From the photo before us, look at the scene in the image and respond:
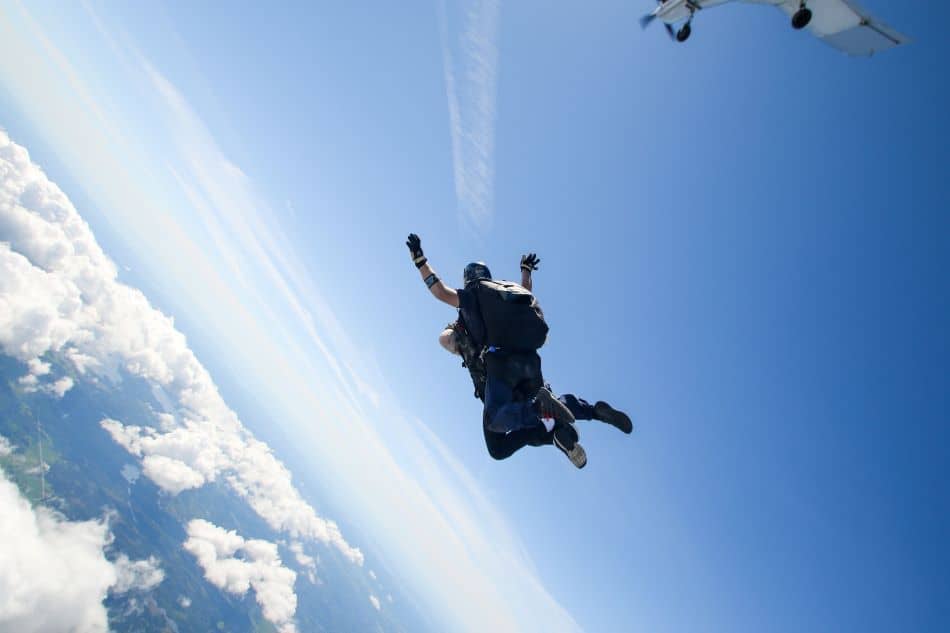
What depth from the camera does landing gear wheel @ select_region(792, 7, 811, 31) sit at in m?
9.52

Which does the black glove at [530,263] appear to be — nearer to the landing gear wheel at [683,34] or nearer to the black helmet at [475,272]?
the black helmet at [475,272]

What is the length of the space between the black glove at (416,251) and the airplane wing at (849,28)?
11983 millimetres

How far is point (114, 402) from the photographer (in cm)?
15925

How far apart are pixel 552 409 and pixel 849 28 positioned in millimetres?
12903

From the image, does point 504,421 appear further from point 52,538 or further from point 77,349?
point 77,349

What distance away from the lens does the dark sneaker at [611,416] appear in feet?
12.4

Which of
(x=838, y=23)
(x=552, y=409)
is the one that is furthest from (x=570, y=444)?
(x=838, y=23)

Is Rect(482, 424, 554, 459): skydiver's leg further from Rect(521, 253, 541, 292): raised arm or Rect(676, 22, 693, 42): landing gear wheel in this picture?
Rect(676, 22, 693, 42): landing gear wheel

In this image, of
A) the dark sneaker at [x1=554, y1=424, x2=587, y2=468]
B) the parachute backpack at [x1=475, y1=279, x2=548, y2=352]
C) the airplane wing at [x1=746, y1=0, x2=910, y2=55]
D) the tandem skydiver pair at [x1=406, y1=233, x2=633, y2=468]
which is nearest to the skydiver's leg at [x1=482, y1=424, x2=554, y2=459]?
the tandem skydiver pair at [x1=406, y1=233, x2=633, y2=468]

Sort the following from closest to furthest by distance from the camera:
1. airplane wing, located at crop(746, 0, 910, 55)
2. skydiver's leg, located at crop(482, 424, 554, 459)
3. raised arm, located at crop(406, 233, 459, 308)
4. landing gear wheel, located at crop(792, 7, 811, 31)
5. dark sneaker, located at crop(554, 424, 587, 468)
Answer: dark sneaker, located at crop(554, 424, 587, 468)
skydiver's leg, located at crop(482, 424, 554, 459)
raised arm, located at crop(406, 233, 459, 308)
airplane wing, located at crop(746, 0, 910, 55)
landing gear wheel, located at crop(792, 7, 811, 31)

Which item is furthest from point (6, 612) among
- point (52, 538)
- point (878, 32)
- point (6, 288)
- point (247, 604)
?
point (878, 32)

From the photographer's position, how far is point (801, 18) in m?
9.54

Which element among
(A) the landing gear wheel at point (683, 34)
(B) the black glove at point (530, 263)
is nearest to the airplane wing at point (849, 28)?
(A) the landing gear wheel at point (683, 34)

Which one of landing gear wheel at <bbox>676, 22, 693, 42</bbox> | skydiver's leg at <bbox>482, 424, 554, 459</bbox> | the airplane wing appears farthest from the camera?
landing gear wheel at <bbox>676, 22, 693, 42</bbox>
